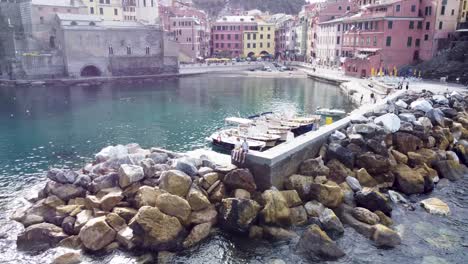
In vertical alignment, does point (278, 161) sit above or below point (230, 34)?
below

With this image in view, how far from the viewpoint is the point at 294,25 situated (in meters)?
106

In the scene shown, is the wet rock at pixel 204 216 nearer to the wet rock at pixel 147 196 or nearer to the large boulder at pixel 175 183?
the large boulder at pixel 175 183

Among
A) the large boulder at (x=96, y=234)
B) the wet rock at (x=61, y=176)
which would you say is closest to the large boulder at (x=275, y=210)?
the large boulder at (x=96, y=234)

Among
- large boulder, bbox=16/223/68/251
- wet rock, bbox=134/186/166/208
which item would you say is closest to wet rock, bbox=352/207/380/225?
wet rock, bbox=134/186/166/208

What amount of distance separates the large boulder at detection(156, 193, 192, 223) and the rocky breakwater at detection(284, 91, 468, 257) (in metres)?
4.85

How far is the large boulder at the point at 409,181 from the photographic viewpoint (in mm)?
19781

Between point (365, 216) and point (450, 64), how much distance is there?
43.3 meters

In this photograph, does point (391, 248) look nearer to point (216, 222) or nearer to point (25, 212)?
point (216, 222)

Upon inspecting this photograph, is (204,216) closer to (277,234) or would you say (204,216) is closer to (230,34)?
(277,234)

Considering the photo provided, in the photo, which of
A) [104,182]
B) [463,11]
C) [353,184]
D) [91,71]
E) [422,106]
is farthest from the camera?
[91,71]

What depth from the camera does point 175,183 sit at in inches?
655

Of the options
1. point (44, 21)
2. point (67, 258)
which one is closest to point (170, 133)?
point (67, 258)

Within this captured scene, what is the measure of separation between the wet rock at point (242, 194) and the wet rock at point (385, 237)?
18.2ft

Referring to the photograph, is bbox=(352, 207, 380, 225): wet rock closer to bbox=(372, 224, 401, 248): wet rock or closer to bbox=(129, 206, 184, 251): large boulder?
bbox=(372, 224, 401, 248): wet rock
